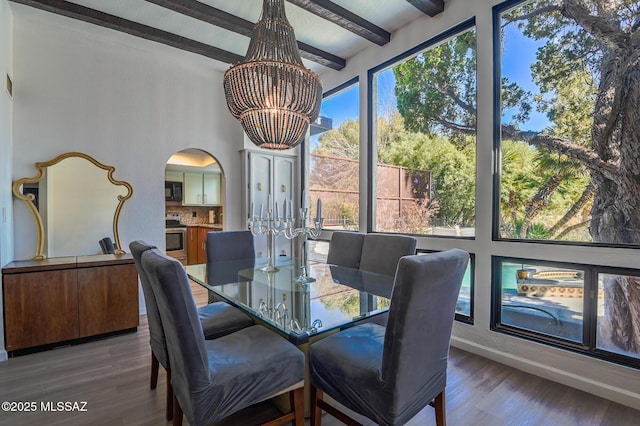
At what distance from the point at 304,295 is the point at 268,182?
280cm

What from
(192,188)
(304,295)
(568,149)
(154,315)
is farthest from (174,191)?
(568,149)

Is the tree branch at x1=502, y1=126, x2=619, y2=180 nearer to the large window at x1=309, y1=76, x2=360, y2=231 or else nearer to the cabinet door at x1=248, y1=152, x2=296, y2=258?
the large window at x1=309, y1=76, x2=360, y2=231

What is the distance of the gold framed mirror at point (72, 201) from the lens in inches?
125

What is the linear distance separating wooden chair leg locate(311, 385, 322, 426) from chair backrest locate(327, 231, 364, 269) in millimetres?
1381

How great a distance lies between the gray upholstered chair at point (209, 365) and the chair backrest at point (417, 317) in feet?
1.76

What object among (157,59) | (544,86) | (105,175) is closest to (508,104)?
(544,86)

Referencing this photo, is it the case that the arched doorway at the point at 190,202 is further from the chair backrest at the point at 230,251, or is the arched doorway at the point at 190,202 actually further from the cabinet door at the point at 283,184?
the chair backrest at the point at 230,251

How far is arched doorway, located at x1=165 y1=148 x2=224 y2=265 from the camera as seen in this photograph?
606 centimetres

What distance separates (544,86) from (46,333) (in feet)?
15.3

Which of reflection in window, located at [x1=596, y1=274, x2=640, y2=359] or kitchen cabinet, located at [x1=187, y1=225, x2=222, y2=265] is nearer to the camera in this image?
reflection in window, located at [x1=596, y1=274, x2=640, y2=359]

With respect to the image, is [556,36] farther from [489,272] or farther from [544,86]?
[489,272]

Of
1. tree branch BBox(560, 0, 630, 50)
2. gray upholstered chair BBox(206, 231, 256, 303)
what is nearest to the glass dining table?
gray upholstered chair BBox(206, 231, 256, 303)

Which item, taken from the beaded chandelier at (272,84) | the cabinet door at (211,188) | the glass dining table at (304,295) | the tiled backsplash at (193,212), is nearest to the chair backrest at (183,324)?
the glass dining table at (304,295)

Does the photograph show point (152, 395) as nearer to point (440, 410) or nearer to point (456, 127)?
point (440, 410)
